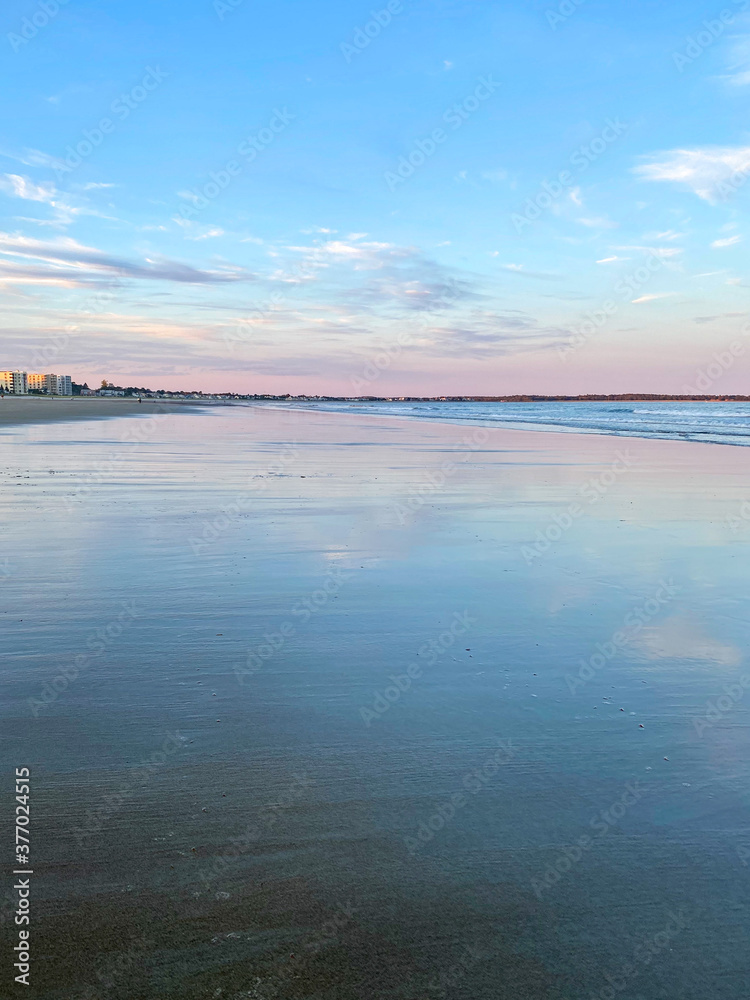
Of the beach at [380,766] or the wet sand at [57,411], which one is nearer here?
the beach at [380,766]

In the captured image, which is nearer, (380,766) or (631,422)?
(380,766)

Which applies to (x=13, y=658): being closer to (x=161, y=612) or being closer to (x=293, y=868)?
(x=161, y=612)

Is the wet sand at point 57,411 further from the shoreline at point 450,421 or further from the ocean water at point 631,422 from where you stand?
the ocean water at point 631,422

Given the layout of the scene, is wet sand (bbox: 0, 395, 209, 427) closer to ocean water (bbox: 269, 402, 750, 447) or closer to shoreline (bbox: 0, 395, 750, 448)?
shoreline (bbox: 0, 395, 750, 448)

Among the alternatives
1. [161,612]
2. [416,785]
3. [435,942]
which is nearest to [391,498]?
[161,612]

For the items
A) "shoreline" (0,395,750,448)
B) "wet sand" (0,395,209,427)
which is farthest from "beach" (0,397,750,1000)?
"wet sand" (0,395,209,427)

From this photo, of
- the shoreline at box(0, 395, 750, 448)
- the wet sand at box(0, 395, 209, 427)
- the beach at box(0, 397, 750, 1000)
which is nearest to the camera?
the beach at box(0, 397, 750, 1000)

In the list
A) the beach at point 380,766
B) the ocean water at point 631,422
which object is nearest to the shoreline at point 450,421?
the ocean water at point 631,422

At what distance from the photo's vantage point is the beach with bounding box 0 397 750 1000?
8.77 ft

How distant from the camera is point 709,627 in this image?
6453mm

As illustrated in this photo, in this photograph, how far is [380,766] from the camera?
3961 mm

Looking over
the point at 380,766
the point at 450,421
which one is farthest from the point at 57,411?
the point at 380,766

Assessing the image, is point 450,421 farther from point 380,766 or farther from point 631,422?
point 380,766

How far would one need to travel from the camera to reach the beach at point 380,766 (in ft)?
8.77
